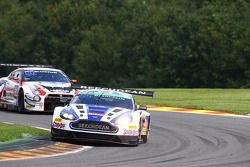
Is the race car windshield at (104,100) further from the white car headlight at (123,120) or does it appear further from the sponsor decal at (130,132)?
the sponsor decal at (130,132)

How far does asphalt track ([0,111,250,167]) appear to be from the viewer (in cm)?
1277

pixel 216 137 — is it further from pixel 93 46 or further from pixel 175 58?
pixel 93 46

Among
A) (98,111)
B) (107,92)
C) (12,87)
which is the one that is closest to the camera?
(98,111)

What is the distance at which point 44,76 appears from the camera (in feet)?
81.6

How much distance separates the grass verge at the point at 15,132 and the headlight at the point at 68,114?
3.51 ft

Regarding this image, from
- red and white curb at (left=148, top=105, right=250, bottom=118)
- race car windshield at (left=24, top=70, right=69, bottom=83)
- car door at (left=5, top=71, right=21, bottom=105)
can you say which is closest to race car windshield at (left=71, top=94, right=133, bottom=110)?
race car windshield at (left=24, top=70, right=69, bottom=83)

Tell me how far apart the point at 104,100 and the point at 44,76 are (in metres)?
8.17

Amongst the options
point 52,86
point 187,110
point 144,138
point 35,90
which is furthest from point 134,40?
point 144,138

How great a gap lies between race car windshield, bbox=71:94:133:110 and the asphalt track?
3.23 feet

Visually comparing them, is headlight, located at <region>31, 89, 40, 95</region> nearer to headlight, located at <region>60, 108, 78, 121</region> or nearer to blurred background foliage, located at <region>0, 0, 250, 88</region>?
headlight, located at <region>60, 108, 78, 121</region>

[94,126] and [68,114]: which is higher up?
[68,114]

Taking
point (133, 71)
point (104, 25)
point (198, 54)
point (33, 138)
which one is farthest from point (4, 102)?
point (104, 25)

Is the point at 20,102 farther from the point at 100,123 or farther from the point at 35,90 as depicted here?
the point at 100,123

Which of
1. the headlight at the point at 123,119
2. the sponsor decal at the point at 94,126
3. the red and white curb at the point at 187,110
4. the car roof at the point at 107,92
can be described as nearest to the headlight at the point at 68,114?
the sponsor decal at the point at 94,126
